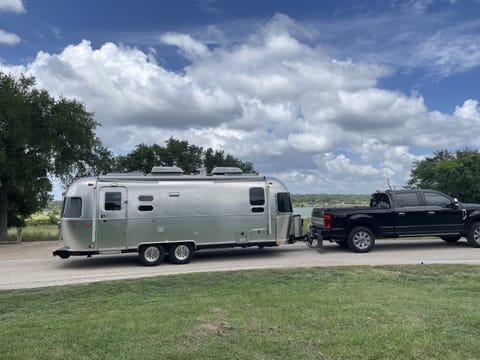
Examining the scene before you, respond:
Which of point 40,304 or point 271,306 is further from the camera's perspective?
point 40,304

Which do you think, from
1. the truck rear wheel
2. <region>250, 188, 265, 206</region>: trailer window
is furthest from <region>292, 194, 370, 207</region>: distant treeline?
the truck rear wheel

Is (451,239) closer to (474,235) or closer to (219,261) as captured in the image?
(474,235)

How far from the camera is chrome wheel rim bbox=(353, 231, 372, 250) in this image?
14.1 meters

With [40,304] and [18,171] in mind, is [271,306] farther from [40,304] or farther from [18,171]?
[18,171]

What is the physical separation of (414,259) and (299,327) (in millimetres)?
8434

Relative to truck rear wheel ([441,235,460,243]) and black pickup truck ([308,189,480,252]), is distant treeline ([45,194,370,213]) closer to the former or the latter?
black pickup truck ([308,189,480,252])

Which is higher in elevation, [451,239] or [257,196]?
[257,196]

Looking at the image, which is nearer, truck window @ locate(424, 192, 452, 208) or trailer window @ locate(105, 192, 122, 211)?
trailer window @ locate(105, 192, 122, 211)

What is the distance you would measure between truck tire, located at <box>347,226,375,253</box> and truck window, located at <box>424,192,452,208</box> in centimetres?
242

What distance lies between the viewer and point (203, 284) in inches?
342

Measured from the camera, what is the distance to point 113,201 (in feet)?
40.7

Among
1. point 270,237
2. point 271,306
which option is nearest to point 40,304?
point 271,306

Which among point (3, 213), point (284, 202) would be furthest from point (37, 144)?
point (284, 202)

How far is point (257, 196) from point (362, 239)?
3.83 meters
